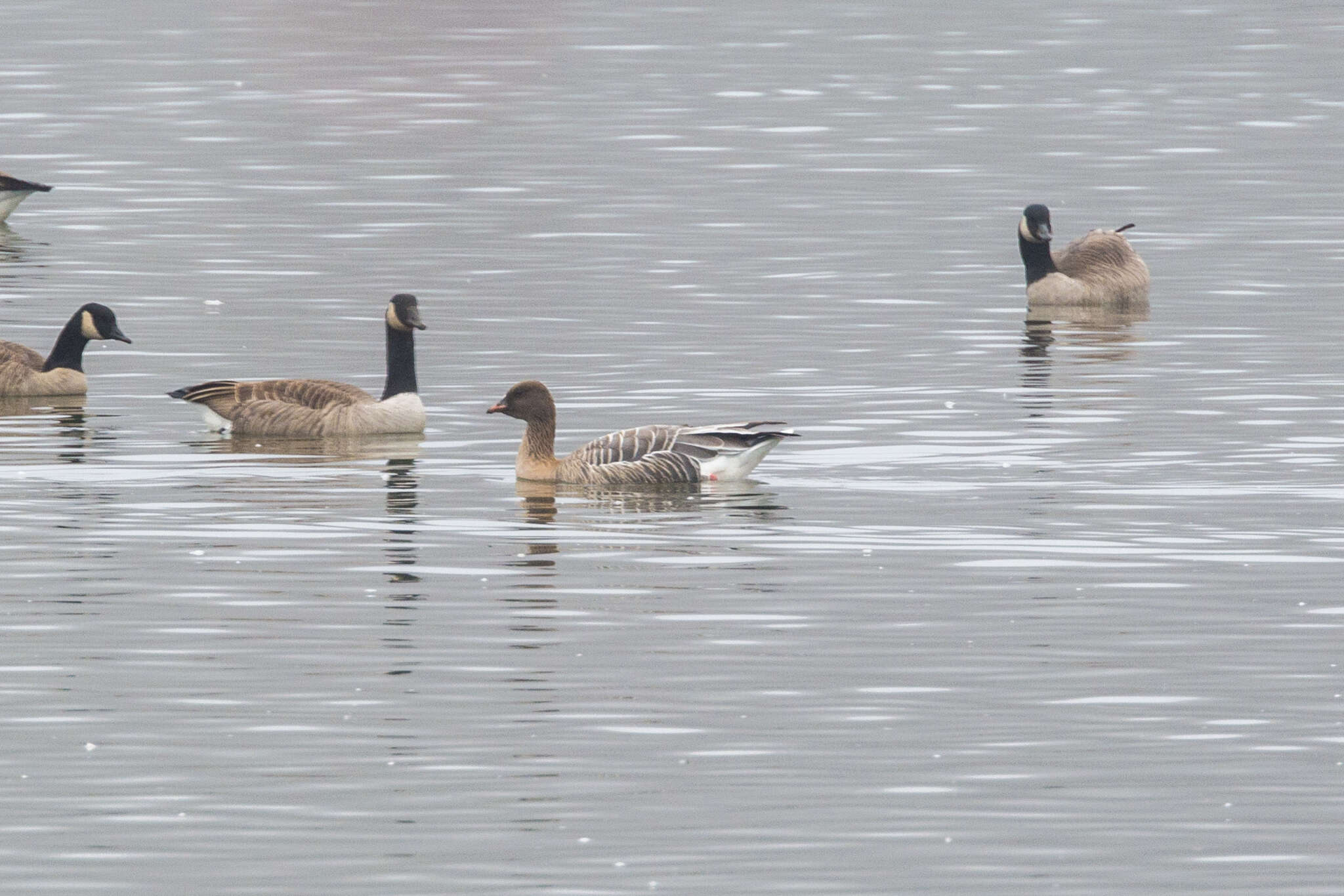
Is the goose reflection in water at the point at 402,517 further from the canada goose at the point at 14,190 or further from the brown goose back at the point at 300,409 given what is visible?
the canada goose at the point at 14,190

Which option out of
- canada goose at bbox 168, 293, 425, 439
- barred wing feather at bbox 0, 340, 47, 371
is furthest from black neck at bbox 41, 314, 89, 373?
canada goose at bbox 168, 293, 425, 439

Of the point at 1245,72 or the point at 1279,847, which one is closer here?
the point at 1279,847

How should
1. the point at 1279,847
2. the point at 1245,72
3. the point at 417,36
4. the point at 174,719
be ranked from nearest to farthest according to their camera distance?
1. the point at 1279,847
2. the point at 174,719
3. the point at 1245,72
4. the point at 417,36

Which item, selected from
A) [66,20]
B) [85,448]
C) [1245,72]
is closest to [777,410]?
[85,448]

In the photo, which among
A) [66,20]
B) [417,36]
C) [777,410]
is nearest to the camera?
[777,410]

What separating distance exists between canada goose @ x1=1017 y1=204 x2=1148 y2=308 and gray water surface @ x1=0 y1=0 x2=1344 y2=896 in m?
0.84

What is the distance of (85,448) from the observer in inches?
881

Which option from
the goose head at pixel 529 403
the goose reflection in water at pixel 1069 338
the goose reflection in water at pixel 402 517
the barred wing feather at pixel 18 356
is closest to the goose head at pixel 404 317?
the goose reflection in water at pixel 402 517

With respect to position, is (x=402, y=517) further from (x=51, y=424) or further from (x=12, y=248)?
(x=12, y=248)

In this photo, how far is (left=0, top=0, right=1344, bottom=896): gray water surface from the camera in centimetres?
1140

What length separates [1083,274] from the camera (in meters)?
33.1

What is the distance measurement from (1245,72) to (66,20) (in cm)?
4387

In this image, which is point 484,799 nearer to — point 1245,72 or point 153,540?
point 153,540

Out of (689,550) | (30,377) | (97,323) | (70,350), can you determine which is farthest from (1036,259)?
(689,550)
